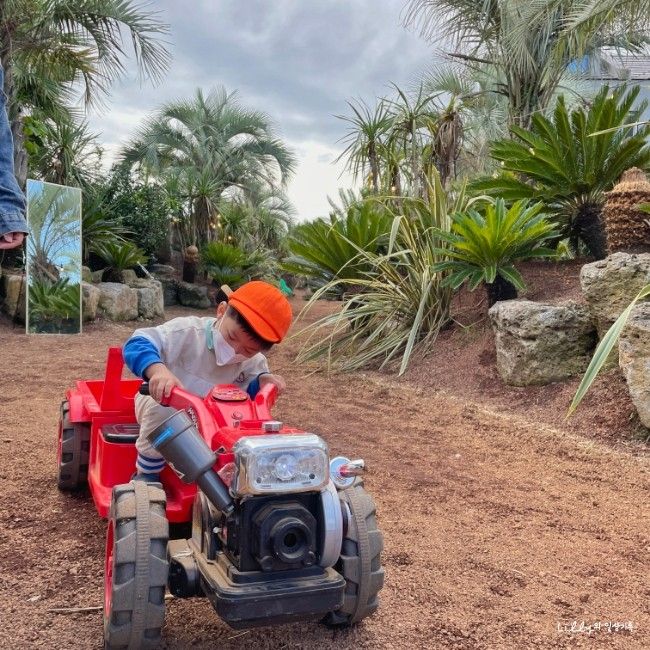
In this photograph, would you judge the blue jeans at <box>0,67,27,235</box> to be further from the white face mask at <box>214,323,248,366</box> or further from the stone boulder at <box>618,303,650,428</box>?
the stone boulder at <box>618,303,650,428</box>

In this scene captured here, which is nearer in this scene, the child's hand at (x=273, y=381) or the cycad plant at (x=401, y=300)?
the child's hand at (x=273, y=381)

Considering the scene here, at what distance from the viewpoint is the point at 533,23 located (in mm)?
8883

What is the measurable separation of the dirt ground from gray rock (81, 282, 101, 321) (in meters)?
4.43

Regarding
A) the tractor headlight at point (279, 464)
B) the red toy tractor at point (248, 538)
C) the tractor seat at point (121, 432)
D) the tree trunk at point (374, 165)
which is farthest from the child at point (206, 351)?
the tree trunk at point (374, 165)

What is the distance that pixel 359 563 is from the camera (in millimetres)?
1621

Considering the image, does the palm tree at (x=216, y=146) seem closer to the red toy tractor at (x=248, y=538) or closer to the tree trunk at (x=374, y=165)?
the tree trunk at (x=374, y=165)

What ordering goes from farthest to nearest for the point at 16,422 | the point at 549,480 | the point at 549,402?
the point at 549,402 < the point at 16,422 < the point at 549,480

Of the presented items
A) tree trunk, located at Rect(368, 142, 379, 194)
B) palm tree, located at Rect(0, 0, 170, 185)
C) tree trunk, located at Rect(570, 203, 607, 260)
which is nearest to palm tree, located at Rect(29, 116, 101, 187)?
palm tree, located at Rect(0, 0, 170, 185)

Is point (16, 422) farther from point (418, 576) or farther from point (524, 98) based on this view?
point (524, 98)

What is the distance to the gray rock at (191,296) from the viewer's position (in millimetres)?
13180

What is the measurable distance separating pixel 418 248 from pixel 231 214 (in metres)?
11.4

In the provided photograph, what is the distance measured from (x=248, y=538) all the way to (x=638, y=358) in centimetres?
277

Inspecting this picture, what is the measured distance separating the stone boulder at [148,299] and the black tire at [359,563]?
9.56 metres

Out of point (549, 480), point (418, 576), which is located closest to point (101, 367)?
point (549, 480)
